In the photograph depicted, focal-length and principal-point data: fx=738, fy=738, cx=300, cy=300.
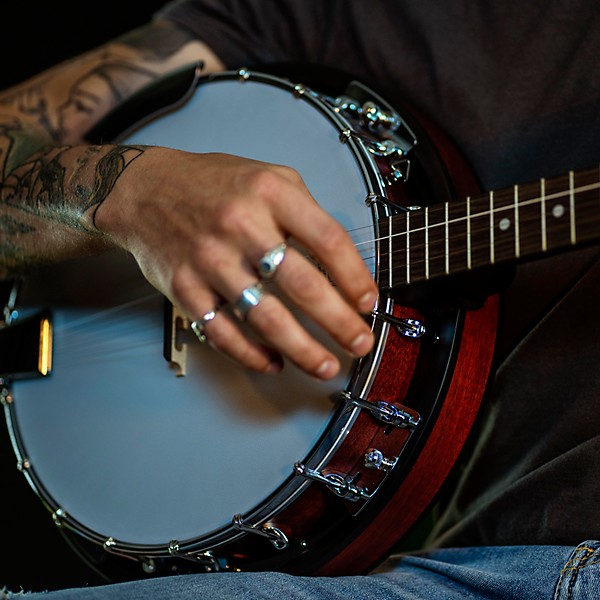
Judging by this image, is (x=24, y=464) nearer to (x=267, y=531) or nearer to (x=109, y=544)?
(x=109, y=544)

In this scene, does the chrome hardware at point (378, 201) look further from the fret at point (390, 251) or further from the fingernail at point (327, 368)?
the fingernail at point (327, 368)

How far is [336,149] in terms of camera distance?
2.48 feet

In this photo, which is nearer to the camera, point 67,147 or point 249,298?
point 249,298

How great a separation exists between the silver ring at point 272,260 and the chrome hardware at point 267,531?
27 centimetres

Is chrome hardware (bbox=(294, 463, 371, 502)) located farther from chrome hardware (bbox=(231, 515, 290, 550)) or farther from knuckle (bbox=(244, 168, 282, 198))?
knuckle (bbox=(244, 168, 282, 198))

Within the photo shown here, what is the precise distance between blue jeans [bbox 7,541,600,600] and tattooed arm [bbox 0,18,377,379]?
217mm

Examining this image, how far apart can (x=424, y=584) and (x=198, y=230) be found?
0.43 metres

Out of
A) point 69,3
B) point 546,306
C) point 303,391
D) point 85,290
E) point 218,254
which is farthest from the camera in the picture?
point 69,3

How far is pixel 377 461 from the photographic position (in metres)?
0.68

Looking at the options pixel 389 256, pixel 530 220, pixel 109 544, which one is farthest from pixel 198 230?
pixel 109 544

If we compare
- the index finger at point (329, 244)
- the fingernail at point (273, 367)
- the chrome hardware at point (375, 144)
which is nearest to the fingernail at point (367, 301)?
the index finger at point (329, 244)

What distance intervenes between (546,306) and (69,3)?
117 centimetres

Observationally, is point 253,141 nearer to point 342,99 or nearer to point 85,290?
point 342,99

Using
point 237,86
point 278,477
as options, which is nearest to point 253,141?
point 237,86
